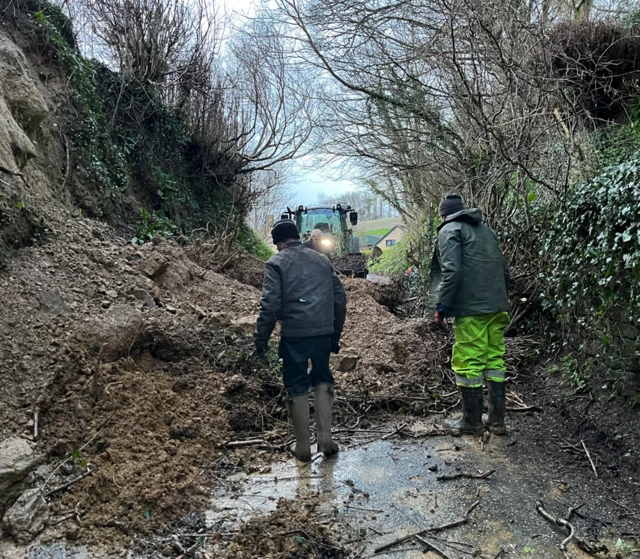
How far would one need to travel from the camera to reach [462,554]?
2609 millimetres

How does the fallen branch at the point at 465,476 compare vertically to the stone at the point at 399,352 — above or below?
below

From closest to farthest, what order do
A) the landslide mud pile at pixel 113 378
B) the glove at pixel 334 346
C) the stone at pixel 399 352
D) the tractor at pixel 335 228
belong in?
1. the landslide mud pile at pixel 113 378
2. the glove at pixel 334 346
3. the stone at pixel 399 352
4. the tractor at pixel 335 228

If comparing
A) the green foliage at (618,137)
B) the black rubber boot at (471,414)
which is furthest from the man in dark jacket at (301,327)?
the green foliage at (618,137)

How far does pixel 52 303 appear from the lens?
4336 millimetres

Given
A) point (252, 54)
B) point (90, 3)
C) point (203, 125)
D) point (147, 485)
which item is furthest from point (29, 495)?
point (252, 54)

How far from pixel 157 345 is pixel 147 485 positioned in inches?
75.1

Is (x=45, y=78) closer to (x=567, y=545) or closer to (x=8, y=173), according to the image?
(x=8, y=173)

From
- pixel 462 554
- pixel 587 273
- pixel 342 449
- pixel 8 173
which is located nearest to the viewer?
pixel 462 554

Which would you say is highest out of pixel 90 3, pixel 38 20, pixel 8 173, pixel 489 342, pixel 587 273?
pixel 90 3

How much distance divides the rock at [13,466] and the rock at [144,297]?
2252 mm

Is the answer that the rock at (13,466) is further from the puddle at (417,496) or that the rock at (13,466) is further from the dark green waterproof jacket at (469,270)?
the dark green waterproof jacket at (469,270)

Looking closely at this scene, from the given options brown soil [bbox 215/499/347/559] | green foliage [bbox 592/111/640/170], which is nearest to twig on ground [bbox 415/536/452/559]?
brown soil [bbox 215/499/347/559]

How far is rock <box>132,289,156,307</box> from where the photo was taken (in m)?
5.25

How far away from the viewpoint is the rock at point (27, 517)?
269 centimetres
